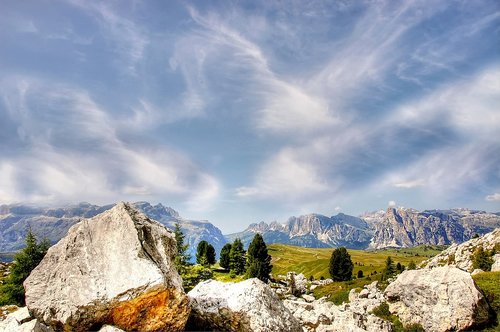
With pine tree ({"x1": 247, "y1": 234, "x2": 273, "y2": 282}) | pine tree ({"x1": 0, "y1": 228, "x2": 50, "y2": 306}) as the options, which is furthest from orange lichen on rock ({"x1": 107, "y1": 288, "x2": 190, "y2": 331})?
pine tree ({"x1": 247, "y1": 234, "x2": 273, "y2": 282})

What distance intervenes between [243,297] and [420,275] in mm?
26904

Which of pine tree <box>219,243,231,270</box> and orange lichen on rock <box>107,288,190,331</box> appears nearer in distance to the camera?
orange lichen on rock <box>107,288,190,331</box>

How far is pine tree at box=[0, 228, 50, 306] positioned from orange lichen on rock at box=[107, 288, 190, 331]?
5850 cm

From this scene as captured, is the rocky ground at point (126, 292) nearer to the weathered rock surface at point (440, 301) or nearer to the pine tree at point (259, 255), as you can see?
the weathered rock surface at point (440, 301)

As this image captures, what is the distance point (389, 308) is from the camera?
34.9 m

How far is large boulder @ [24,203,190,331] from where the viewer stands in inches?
456

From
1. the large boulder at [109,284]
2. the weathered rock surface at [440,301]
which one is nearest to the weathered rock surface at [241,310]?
the large boulder at [109,284]

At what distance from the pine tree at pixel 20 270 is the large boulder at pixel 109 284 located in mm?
56583

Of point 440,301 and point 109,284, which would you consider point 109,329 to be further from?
point 440,301

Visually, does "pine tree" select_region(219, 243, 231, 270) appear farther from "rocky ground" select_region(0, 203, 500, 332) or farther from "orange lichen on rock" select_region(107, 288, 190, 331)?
"orange lichen on rock" select_region(107, 288, 190, 331)

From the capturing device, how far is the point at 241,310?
13094mm

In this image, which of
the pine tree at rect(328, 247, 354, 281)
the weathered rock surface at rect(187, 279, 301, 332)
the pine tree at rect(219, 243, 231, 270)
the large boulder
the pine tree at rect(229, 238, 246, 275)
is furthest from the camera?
the pine tree at rect(328, 247, 354, 281)

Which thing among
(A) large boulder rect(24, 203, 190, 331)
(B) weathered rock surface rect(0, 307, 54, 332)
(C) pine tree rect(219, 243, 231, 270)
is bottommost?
(B) weathered rock surface rect(0, 307, 54, 332)

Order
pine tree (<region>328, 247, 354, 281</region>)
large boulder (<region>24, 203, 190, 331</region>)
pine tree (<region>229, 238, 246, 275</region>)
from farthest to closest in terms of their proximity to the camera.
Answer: pine tree (<region>328, 247, 354, 281</region>) < pine tree (<region>229, 238, 246, 275</region>) < large boulder (<region>24, 203, 190, 331</region>)
